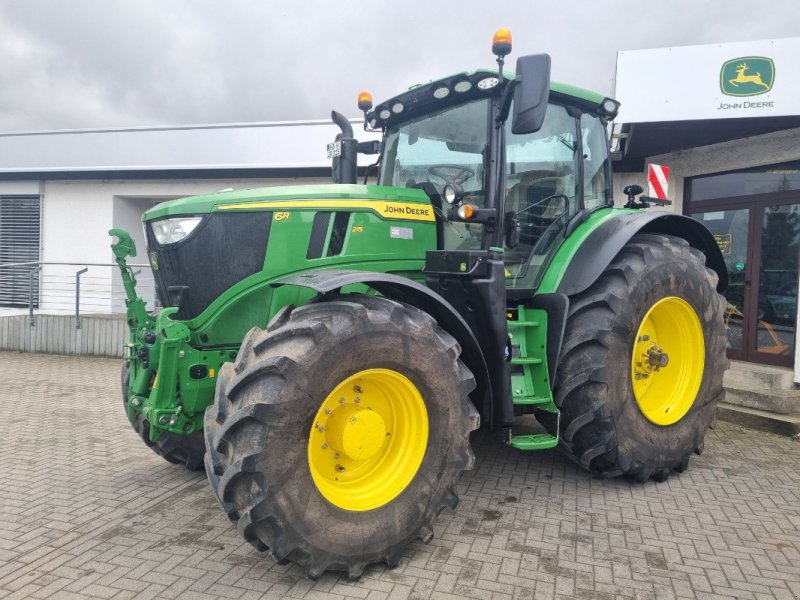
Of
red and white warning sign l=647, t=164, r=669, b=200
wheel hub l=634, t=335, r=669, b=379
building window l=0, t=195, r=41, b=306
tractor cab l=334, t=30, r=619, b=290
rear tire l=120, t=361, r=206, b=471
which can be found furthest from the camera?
building window l=0, t=195, r=41, b=306

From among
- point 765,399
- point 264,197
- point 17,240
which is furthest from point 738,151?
point 17,240

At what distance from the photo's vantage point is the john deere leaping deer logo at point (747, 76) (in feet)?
19.6

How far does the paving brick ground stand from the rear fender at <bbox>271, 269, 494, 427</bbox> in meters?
0.75

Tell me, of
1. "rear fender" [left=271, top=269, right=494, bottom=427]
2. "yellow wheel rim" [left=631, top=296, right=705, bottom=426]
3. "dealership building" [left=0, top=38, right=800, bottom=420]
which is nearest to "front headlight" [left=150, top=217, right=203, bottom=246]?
"rear fender" [left=271, top=269, right=494, bottom=427]

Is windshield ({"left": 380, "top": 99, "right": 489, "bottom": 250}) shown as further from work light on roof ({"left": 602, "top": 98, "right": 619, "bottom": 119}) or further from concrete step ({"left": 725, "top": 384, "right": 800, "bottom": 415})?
concrete step ({"left": 725, "top": 384, "right": 800, "bottom": 415})

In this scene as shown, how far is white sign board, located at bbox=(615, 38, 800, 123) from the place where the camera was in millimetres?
5922

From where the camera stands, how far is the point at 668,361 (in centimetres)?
449

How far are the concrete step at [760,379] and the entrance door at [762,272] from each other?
576mm

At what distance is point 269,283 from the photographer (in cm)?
341

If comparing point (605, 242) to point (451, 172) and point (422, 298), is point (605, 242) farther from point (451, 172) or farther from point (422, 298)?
point (422, 298)

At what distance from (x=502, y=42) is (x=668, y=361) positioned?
2.55 meters

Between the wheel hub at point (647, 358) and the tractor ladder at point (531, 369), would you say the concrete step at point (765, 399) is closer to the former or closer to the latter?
the wheel hub at point (647, 358)

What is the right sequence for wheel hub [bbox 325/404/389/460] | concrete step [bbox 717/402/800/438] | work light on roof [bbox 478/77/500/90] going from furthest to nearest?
concrete step [bbox 717/402/800/438] → work light on roof [bbox 478/77/500/90] → wheel hub [bbox 325/404/389/460]

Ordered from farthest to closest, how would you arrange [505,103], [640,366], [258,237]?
[640,366] < [505,103] < [258,237]
